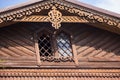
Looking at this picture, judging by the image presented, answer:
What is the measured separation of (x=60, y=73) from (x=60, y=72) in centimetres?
3

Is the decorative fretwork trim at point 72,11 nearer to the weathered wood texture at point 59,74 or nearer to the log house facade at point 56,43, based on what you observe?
the log house facade at point 56,43

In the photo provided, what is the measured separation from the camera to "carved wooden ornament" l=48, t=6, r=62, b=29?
36.8ft

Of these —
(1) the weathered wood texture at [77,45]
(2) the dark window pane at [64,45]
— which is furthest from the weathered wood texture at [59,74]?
(2) the dark window pane at [64,45]

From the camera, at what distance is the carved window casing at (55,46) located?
11.5 metres

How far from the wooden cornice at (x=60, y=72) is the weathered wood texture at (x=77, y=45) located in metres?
0.19

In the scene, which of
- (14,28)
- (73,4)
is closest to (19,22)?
(14,28)

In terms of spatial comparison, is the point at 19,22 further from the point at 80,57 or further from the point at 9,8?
the point at 80,57

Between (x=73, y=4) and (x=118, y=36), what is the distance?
7.13 ft

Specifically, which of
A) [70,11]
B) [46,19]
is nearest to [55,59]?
[46,19]

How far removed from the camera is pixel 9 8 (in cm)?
1102

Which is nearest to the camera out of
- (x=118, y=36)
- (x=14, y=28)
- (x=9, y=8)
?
(x=9, y=8)

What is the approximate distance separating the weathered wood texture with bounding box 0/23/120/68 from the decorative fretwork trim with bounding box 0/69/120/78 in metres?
0.19

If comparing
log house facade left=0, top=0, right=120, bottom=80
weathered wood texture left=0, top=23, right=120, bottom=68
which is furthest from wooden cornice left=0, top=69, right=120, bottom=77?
weathered wood texture left=0, top=23, right=120, bottom=68

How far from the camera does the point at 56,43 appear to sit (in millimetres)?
11844
